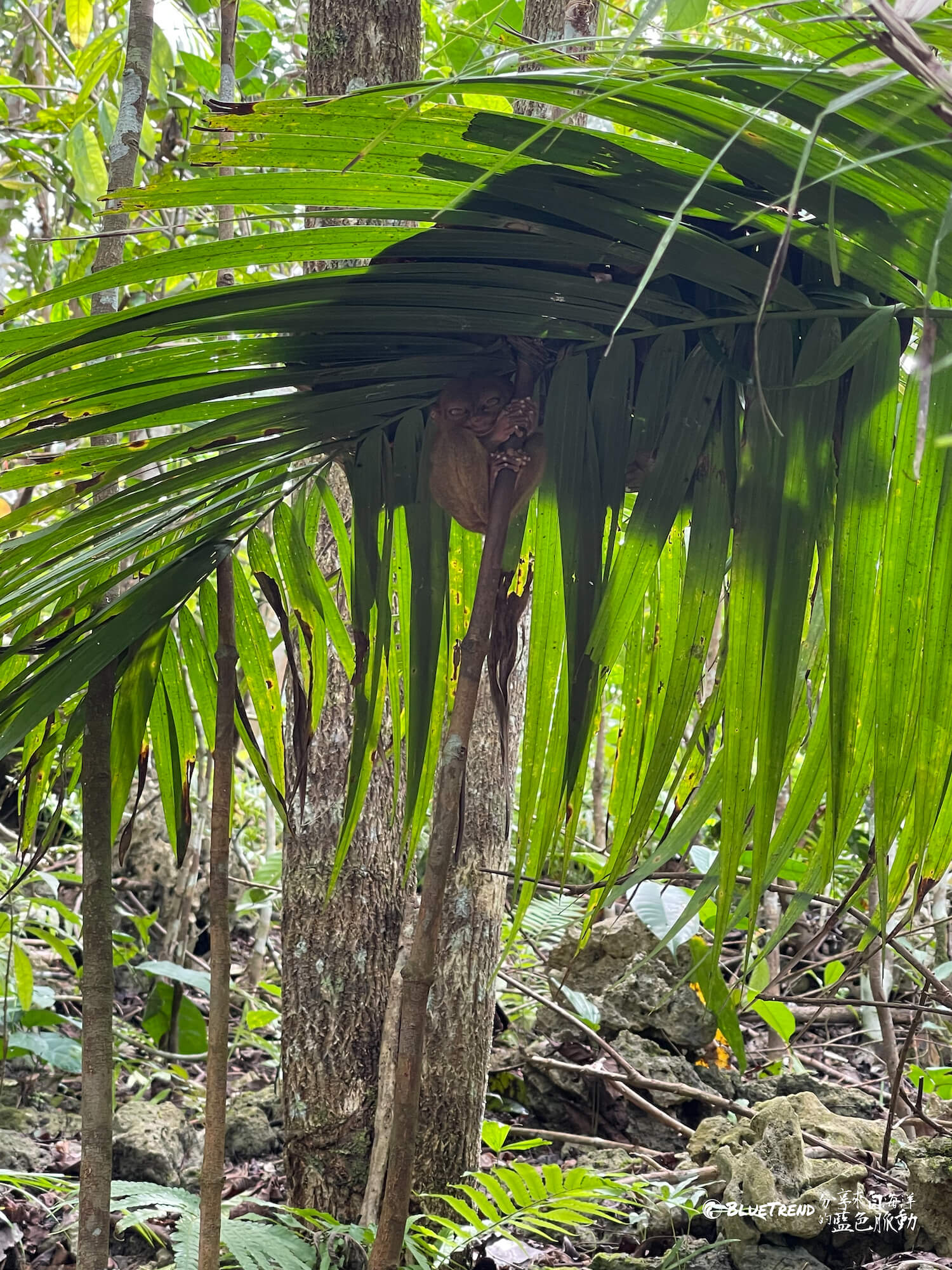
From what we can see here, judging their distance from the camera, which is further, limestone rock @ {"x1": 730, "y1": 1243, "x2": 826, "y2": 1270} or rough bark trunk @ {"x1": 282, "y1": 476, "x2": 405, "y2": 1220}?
rough bark trunk @ {"x1": 282, "y1": 476, "x2": 405, "y2": 1220}

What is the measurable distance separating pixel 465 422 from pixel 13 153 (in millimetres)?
2940

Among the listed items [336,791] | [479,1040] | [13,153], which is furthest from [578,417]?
[13,153]

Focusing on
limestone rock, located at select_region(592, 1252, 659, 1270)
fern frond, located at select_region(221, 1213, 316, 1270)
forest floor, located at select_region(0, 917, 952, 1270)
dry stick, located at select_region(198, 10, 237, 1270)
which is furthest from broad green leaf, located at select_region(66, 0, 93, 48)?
limestone rock, located at select_region(592, 1252, 659, 1270)

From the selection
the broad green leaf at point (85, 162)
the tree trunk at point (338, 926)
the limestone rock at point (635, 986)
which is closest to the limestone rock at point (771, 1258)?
the tree trunk at point (338, 926)

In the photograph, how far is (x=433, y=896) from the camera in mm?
869

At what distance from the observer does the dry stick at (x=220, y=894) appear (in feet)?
3.56

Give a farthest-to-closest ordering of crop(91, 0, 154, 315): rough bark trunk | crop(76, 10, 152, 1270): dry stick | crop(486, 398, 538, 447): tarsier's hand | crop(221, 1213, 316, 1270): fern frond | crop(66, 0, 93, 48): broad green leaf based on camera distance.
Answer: crop(66, 0, 93, 48): broad green leaf, crop(221, 1213, 316, 1270): fern frond, crop(91, 0, 154, 315): rough bark trunk, crop(76, 10, 152, 1270): dry stick, crop(486, 398, 538, 447): tarsier's hand

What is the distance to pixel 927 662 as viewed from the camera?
685 millimetres

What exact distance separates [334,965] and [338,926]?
9cm

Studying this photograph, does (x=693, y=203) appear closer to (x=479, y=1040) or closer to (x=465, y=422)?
(x=465, y=422)

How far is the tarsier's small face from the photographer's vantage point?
0.85 m

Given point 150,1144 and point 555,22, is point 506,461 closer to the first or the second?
point 555,22

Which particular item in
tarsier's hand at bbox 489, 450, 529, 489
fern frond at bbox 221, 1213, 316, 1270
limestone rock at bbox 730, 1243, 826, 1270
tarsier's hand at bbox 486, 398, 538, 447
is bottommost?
fern frond at bbox 221, 1213, 316, 1270

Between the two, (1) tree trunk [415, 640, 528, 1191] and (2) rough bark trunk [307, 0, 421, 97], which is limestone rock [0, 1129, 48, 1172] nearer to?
(1) tree trunk [415, 640, 528, 1191]
